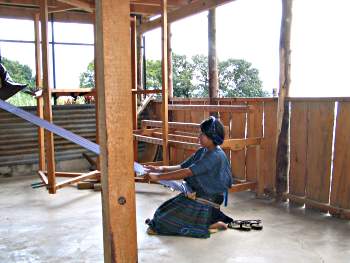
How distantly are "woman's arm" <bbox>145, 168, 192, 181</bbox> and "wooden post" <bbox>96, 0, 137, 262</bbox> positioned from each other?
5.87ft

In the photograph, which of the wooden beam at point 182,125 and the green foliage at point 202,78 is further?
the green foliage at point 202,78

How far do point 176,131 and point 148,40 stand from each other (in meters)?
2.91

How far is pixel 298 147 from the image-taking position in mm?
4559

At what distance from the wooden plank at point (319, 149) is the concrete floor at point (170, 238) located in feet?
0.90

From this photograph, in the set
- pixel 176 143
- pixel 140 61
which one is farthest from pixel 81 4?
pixel 140 61

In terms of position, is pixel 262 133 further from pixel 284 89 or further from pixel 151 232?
pixel 151 232

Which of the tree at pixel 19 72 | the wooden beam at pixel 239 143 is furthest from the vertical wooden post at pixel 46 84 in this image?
the tree at pixel 19 72

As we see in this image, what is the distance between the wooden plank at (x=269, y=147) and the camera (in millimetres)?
4840

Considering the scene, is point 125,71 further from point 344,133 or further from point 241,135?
point 241,135

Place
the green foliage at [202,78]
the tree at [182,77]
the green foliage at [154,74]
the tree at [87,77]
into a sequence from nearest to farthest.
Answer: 1. the tree at [87,77]
2. the green foliage at [202,78]
3. the tree at [182,77]
4. the green foliage at [154,74]

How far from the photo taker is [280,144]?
4680mm

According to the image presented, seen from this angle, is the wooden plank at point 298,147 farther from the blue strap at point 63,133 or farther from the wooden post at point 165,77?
the blue strap at point 63,133

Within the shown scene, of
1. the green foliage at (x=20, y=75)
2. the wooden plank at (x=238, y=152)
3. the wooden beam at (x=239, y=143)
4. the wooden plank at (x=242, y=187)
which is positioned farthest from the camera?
the green foliage at (x=20, y=75)

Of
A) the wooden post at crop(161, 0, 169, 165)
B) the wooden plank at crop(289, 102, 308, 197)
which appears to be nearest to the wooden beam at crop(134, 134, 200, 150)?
the wooden post at crop(161, 0, 169, 165)
